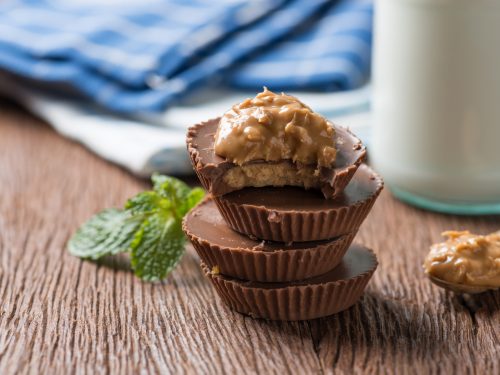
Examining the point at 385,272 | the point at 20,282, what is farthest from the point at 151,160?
the point at 385,272

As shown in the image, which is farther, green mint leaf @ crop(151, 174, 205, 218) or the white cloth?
the white cloth

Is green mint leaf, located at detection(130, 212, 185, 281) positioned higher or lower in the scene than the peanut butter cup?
lower

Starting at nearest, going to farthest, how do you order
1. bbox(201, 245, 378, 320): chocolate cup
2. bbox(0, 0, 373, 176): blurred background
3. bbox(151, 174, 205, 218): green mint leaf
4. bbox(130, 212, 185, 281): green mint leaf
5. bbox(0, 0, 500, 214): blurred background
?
bbox(201, 245, 378, 320): chocolate cup < bbox(130, 212, 185, 281): green mint leaf < bbox(151, 174, 205, 218): green mint leaf < bbox(0, 0, 500, 214): blurred background < bbox(0, 0, 373, 176): blurred background

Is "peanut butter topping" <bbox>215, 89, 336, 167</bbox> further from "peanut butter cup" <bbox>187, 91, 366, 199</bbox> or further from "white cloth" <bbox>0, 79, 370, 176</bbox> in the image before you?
"white cloth" <bbox>0, 79, 370, 176</bbox>

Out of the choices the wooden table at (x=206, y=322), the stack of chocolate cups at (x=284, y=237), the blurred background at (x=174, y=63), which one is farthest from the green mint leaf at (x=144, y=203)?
the blurred background at (x=174, y=63)

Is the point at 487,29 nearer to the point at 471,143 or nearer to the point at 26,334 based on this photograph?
the point at 471,143

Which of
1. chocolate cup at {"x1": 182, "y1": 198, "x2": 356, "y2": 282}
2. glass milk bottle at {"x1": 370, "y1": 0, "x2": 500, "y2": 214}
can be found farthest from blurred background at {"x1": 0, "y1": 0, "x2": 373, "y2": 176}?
chocolate cup at {"x1": 182, "y1": 198, "x2": 356, "y2": 282}

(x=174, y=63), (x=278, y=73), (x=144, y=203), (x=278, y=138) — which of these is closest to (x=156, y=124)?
(x=174, y=63)

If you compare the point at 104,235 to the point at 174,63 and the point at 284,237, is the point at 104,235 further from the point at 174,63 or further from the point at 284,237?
the point at 174,63
